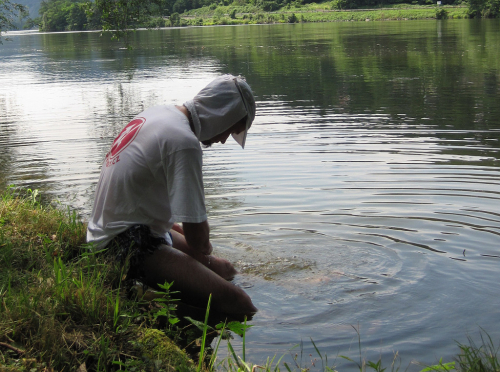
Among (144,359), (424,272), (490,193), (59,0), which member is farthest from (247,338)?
(59,0)

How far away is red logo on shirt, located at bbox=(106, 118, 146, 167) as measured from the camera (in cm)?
365

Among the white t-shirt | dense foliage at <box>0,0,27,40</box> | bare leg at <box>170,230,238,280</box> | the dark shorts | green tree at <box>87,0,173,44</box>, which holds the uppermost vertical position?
dense foliage at <box>0,0,27,40</box>

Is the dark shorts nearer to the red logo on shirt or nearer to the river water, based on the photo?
the red logo on shirt

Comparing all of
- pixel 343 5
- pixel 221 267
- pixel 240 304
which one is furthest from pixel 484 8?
pixel 240 304

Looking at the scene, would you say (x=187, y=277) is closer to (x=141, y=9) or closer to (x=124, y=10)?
(x=124, y=10)

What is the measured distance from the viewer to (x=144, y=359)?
2.99m

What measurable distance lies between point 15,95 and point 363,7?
8764 cm

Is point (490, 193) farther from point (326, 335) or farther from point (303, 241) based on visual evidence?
point (326, 335)

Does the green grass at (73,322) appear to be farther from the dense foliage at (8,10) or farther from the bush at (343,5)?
the bush at (343,5)

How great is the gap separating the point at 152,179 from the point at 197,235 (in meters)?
0.46

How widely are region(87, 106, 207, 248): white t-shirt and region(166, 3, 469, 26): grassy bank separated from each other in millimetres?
72240

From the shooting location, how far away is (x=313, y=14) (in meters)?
92.8

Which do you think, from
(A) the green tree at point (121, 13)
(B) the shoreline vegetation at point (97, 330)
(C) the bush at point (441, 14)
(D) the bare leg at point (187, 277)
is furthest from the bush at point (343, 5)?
(B) the shoreline vegetation at point (97, 330)

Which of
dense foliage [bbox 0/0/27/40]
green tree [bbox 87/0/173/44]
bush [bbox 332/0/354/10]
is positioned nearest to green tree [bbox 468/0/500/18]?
bush [bbox 332/0/354/10]
